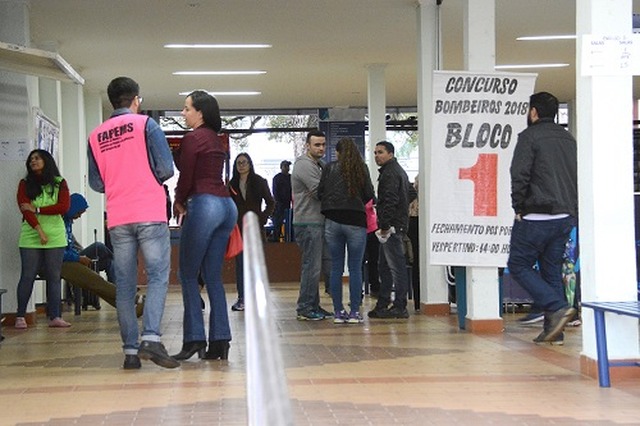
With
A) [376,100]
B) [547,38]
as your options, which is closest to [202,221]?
[547,38]

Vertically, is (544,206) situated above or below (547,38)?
below

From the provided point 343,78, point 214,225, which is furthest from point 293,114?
point 214,225

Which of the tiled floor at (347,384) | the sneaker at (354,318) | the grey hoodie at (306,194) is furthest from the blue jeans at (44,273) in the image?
the sneaker at (354,318)

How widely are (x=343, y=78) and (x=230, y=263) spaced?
3.97 metres

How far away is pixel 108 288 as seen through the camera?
1379 centimetres

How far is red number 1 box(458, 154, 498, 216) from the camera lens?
37.6 feet

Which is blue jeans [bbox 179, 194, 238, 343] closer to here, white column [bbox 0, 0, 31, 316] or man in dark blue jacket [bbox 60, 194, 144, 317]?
man in dark blue jacket [bbox 60, 194, 144, 317]

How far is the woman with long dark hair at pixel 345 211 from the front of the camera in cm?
1203

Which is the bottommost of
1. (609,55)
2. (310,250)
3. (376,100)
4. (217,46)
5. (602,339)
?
(602,339)

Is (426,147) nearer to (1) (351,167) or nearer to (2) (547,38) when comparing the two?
(1) (351,167)

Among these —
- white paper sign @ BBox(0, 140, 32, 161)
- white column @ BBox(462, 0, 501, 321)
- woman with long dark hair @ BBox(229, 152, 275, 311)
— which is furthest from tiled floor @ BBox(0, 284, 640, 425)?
woman with long dark hair @ BBox(229, 152, 275, 311)

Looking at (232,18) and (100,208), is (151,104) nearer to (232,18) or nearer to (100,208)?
(100,208)

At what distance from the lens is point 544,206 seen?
30.9 feet

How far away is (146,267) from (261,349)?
237 inches
